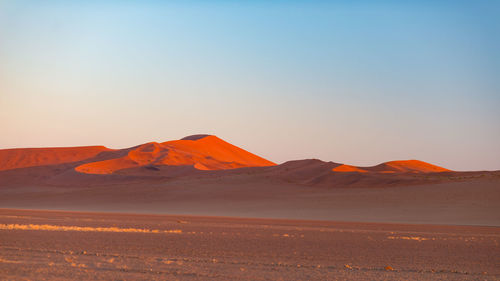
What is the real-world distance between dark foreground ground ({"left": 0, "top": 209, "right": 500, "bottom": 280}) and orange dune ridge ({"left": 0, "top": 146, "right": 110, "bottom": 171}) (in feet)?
177

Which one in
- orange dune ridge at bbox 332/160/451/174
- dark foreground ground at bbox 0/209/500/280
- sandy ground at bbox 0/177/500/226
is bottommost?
dark foreground ground at bbox 0/209/500/280

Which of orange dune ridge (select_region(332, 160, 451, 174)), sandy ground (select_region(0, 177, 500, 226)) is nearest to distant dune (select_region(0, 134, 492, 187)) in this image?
orange dune ridge (select_region(332, 160, 451, 174))

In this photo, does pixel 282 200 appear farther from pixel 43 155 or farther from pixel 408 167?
pixel 43 155

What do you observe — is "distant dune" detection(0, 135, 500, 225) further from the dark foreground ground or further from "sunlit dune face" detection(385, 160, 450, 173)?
the dark foreground ground

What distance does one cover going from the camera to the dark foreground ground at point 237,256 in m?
10.6

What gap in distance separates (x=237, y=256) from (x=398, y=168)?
48035mm

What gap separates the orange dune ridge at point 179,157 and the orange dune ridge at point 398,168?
675 inches

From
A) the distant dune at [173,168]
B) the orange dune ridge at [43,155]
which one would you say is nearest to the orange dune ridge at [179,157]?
the distant dune at [173,168]

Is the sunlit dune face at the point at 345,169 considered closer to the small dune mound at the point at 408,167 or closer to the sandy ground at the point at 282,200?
the small dune mound at the point at 408,167

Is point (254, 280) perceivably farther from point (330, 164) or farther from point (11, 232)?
point (330, 164)

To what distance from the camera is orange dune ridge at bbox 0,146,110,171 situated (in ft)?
234

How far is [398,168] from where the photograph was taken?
2322 inches

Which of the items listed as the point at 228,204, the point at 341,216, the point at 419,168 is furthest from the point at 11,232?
the point at 419,168

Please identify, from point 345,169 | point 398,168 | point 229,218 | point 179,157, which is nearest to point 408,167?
point 398,168
